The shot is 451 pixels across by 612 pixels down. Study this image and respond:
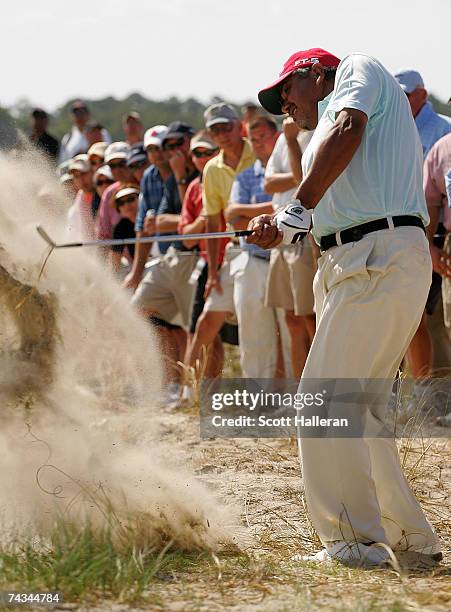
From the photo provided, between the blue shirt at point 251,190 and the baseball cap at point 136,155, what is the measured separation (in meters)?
2.62

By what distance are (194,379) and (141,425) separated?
87cm

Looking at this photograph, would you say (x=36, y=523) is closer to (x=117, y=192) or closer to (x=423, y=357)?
(x=423, y=357)

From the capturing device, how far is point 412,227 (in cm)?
525

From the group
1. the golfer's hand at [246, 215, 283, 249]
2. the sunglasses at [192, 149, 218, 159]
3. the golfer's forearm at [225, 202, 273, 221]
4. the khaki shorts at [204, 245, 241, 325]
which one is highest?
the golfer's hand at [246, 215, 283, 249]

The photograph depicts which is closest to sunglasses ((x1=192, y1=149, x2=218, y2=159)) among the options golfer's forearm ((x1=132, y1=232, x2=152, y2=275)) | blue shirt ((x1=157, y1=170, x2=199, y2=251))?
blue shirt ((x1=157, y1=170, x2=199, y2=251))

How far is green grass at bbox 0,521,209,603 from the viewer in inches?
167

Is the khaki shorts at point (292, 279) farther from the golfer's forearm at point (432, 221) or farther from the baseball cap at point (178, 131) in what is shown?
the baseball cap at point (178, 131)

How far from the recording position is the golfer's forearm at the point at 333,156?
199 inches

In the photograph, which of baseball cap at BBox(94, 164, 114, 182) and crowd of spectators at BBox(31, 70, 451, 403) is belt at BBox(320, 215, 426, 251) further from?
baseball cap at BBox(94, 164, 114, 182)

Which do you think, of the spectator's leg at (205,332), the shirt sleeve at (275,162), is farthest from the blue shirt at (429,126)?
the spectator's leg at (205,332)

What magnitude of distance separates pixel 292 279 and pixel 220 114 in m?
1.80

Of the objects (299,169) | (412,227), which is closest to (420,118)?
(299,169)

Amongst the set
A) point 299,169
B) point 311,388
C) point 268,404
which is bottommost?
point 268,404

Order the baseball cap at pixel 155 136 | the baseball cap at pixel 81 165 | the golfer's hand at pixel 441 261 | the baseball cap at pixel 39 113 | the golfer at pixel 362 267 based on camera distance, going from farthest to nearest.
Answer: the baseball cap at pixel 39 113, the baseball cap at pixel 81 165, the baseball cap at pixel 155 136, the golfer's hand at pixel 441 261, the golfer at pixel 362 267
